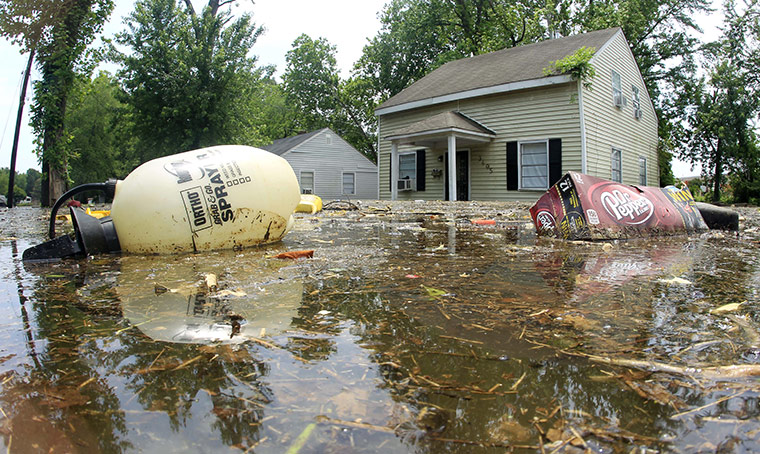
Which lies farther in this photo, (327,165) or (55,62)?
(327,165)

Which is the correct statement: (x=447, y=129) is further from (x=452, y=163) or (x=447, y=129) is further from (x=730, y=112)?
(x=730, y=112)

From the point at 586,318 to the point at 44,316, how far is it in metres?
2.01

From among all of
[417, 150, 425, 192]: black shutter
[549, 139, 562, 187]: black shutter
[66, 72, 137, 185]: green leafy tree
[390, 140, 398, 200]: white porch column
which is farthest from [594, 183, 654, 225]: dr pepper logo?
[66, 72, 137, 185]: green leafy tree

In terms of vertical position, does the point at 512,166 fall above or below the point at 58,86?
below

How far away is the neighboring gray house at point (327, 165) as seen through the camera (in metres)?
25.9

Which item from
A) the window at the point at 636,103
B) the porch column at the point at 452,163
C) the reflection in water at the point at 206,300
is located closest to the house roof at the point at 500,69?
the porch column at the point at 452,163

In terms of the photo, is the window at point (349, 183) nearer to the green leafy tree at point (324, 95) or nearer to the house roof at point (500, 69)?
the green leafy tree at point (324, 95)

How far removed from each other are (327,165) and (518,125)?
15035 millimetres

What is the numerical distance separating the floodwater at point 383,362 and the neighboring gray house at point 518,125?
11.4m

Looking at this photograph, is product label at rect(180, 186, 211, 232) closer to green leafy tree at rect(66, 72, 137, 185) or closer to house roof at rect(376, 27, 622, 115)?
house roof at rect(376, 27, 622, 115)

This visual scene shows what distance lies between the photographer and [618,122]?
15.0 metres

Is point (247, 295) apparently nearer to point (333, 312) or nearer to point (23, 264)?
point (333, 312)

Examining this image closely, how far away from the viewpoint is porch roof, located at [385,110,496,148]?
13.1 m

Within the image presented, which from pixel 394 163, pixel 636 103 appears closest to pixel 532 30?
pixel 636 103
